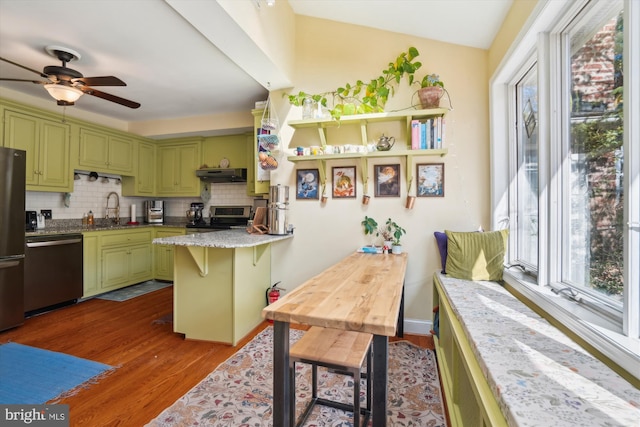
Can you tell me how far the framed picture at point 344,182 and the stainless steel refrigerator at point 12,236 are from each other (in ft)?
9.91

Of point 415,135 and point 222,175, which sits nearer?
point 415,135

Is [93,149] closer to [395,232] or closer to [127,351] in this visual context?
[127,351]

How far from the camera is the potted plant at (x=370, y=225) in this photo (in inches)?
110

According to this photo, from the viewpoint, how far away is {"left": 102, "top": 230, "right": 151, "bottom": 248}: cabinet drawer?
12.5ft

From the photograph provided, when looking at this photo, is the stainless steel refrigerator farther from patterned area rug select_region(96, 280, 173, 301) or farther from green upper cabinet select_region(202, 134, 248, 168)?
green upper cabinet select_region(202, 134, 248, 168)

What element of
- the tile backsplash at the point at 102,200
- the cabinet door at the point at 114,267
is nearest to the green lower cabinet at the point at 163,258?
the cabinet door at the point at 114,267

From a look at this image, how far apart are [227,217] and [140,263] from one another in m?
1.41

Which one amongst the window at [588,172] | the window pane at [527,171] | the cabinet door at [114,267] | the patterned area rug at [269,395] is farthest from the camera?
the cabinet door at [114,267]

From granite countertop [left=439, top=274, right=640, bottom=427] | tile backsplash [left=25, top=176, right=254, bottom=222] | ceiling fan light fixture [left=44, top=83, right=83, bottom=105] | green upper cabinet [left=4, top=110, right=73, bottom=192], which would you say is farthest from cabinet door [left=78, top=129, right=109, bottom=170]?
granite countertop [left=439, top=274, right=640, bottom=427]

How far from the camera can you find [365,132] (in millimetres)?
2684

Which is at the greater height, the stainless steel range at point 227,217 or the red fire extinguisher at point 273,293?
the stainless steel range at point 227,217

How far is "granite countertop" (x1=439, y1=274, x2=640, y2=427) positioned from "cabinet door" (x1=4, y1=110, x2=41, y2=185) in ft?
14.4

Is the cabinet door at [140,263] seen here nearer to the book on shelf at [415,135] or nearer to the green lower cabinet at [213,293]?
the green lower cabinet at [213,293]

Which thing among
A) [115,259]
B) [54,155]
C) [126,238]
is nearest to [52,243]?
[115,259]
